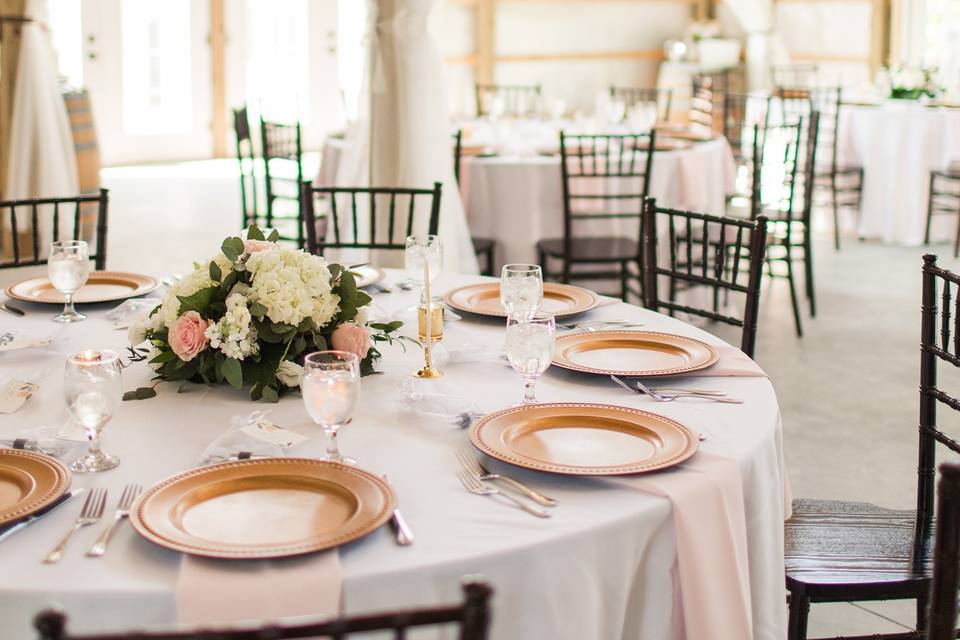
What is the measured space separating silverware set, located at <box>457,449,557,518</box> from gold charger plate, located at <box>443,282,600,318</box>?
0.78 m

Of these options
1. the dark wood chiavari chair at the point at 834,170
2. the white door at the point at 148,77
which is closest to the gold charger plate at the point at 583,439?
the dark wood chiavari chair at the point at 834,170

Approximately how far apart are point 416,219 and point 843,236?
3930mm

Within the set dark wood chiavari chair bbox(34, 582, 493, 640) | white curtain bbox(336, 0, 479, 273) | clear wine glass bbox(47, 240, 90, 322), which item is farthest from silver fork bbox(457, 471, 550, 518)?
white curtain bbox(336, 0, 479, 273)

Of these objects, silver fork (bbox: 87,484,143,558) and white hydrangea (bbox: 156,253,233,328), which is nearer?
silver fork (bbox: 87,484,143,558)

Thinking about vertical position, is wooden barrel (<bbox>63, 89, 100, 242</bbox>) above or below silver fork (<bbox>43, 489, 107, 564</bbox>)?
above

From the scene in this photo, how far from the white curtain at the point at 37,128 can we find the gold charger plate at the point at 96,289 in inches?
136

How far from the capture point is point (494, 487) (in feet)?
4.58

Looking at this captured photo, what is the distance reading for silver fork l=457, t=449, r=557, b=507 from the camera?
1352 millimetres

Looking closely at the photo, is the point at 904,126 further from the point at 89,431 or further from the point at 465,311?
the point at 89,431

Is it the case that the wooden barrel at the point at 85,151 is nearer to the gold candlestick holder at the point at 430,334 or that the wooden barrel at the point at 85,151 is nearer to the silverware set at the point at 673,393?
the gold candlestick holder at the point at 430,334

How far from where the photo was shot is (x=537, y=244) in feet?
15.5

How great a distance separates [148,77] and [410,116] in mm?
6890

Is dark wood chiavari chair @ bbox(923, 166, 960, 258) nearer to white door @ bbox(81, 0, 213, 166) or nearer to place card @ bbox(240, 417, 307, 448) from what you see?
place card @ bbox(240, 417, 307, 448)

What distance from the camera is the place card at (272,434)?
5.04ft
